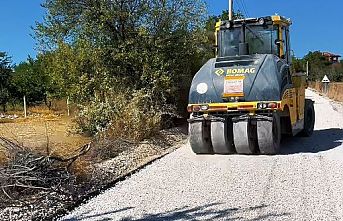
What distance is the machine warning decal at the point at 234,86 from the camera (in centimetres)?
1050

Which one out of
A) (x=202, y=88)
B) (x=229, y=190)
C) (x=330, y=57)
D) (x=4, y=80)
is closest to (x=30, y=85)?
(x=4, y=80)

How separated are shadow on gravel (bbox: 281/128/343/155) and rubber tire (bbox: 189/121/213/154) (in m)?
1.79

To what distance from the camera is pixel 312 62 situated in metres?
98.4

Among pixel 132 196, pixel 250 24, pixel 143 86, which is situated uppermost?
pixel 250 24

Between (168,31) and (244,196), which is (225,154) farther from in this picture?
(168,31)

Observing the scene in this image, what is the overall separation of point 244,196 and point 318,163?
3.16 metres

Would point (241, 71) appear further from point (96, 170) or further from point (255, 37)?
point (96, 170)

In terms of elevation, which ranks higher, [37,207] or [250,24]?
[250,24]

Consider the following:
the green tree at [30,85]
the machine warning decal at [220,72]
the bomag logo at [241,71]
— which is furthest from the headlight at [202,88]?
the green tree at [30,85]

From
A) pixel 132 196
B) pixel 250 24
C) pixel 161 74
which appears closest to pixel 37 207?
pixel 132 196

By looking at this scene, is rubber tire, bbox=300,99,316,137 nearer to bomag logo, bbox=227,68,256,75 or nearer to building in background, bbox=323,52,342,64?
bomag logo, bbox=227,68,256,75

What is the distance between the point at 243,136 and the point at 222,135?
49 cm

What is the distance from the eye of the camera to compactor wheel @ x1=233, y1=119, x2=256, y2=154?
10438 mm

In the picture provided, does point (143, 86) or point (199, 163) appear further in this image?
point (143, 86)
